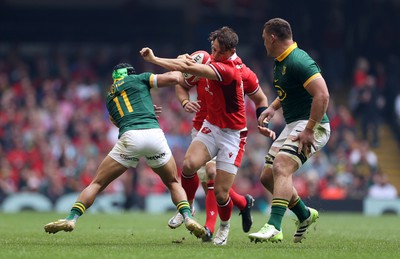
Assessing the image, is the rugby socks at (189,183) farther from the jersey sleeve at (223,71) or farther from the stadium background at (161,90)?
the stadium background at (161,90)

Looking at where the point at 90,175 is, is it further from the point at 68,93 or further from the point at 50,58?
the point at 50,58

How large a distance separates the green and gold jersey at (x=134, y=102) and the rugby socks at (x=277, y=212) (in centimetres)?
167

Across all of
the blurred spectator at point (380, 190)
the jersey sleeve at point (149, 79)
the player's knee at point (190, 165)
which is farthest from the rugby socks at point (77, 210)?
the blurred spectator at point (380, 190)

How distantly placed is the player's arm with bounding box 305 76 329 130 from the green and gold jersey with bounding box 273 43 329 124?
8 centimetres

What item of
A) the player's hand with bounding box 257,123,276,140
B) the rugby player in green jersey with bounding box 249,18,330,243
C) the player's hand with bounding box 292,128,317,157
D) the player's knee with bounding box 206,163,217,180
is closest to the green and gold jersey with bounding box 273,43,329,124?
the rugby player in green jersey with bounding box 249,18,330,243

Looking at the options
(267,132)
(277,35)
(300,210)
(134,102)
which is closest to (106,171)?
(134,102)

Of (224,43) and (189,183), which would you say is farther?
(189,183)

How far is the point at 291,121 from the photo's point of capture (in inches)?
459

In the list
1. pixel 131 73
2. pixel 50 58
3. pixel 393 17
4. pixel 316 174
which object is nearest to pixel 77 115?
pixel 50 58

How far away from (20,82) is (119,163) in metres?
15.3

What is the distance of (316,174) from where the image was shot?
23312 mm

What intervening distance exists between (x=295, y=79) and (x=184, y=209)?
1899 mm

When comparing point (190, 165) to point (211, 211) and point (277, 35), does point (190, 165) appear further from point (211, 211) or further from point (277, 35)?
point (277, 35)

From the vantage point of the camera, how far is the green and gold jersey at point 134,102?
11.5m
